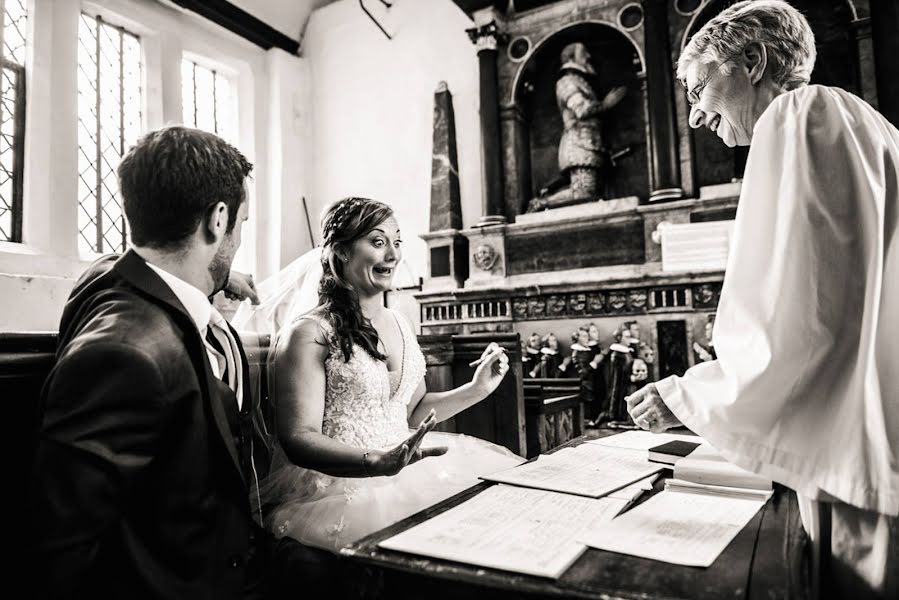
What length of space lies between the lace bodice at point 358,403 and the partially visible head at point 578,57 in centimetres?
540

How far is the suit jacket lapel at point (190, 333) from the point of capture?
1182mm

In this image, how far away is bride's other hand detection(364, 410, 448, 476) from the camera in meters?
1.38

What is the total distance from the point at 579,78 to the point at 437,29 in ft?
7.56

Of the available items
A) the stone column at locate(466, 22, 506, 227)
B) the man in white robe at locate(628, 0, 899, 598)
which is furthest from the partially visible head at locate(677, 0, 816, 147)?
the stone column at locate(466, 22, 506, 227)

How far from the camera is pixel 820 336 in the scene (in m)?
1.15

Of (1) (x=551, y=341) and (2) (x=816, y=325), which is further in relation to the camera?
(1) (x=551, y=341)

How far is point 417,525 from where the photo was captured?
1107 mm

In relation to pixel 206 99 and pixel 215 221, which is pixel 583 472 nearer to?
pixel 215 221

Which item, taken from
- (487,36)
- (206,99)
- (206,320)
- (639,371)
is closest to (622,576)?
(206,320)

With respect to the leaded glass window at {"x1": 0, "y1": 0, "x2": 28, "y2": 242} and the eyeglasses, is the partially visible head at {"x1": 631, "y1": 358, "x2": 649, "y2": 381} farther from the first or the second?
the leaded glass window at {"x1": 0, "y1": 0, "x2": 28, "y2": 242}

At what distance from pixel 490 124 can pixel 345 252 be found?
5.07 m

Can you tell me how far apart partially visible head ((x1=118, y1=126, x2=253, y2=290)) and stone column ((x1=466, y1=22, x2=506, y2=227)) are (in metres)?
5.36

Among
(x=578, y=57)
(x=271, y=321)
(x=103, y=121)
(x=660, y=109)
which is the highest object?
(x=578, y=57)

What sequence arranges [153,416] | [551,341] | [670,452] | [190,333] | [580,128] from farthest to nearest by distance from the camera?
[580,128], [551,341], [670,452], [190,333], [153,416]
